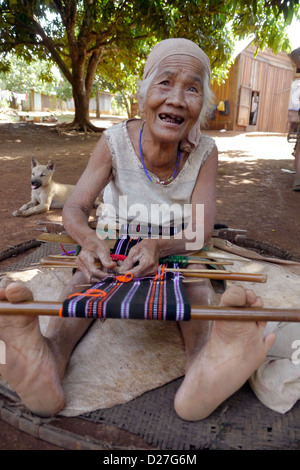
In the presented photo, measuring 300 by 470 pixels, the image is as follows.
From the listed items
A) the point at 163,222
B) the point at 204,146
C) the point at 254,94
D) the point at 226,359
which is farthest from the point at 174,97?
the point at 254,94

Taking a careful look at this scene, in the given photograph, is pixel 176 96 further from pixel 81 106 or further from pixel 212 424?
pixel 81 106

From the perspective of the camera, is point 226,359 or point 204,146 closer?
point 226,359

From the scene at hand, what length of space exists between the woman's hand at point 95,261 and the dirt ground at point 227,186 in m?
0.68

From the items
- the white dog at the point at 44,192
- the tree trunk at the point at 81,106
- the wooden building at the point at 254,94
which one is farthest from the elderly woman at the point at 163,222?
the wooden building at the point at 254,94

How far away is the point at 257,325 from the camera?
1.26 meters

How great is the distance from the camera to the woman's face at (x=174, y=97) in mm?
1793

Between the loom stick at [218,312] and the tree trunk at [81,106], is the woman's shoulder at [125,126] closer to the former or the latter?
the loom stick at [218,312]

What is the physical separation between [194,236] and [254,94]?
17561 millimetres

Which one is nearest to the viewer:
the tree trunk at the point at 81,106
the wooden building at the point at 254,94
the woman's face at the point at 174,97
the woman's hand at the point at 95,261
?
the woman's hand at the point at 95,261

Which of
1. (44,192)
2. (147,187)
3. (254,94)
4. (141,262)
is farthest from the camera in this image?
(254,94)

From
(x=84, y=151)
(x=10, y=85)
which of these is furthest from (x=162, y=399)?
(x=10, y=85)

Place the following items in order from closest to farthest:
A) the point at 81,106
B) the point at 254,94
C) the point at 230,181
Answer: the point at 230,181
the point at 81,106
the point at 254,94

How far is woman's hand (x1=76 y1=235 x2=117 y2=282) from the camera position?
5.29ft

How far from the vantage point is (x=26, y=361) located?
1.26m
